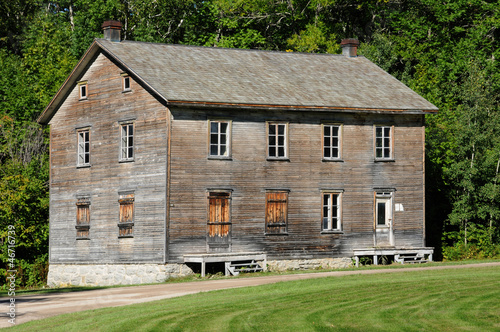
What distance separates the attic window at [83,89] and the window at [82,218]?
485 cm

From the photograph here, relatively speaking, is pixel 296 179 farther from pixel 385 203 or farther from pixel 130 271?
pixel 130 271

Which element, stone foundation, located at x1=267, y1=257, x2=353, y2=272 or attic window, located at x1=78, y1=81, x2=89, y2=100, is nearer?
stone foundation, located at x1=267, y1=257, x2=353, y2=272

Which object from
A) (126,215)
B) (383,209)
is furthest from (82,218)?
(383,209)

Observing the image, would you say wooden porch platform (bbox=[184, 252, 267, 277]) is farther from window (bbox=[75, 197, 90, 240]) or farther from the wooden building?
window (bbox=[75, 197, 90, 240])

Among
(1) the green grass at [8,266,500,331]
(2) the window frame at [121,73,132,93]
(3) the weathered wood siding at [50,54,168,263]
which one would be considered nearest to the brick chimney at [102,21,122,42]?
(3) the weathered wood siding at [50,54,168,263]

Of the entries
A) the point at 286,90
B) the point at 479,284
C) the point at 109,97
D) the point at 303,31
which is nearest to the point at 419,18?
the point at 303,31

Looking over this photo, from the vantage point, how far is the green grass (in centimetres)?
1766

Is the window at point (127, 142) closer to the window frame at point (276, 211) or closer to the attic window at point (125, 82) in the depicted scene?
the attic window at point (125, 82)

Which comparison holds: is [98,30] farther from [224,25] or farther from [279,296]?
[279,296]

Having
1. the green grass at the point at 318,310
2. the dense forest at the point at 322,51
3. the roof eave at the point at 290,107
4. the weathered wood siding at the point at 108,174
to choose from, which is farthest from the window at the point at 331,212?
the green grass at the point at 318,310

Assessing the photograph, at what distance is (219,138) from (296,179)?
13.4 ft

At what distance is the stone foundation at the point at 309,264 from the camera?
119ft

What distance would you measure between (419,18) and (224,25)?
13.8 metres

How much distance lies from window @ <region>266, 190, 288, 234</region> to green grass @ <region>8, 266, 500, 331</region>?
10182mm
